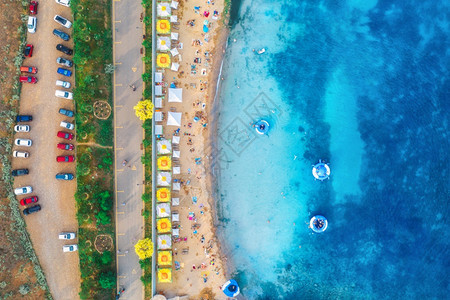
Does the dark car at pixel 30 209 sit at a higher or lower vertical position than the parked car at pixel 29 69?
lower

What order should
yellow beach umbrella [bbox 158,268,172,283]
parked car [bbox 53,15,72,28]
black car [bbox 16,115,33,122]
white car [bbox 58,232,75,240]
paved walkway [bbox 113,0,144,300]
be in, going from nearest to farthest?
parked car [bbox 53,15,72,28], black car [bbox 16,115,33,122], white car [bbox 58,232,75,240], paved walkway [bbox 113,0,144,300], yellow beach umbrella [bbox 158,268,172,283]

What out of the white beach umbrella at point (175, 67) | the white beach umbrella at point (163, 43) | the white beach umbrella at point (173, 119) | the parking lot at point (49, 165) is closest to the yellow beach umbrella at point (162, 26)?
the white beach umbrella at point (163, 43)

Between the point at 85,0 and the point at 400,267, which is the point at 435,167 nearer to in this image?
the point at 400,267

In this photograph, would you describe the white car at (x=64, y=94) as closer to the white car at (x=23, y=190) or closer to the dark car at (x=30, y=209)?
the white car at (x=23, y=190)

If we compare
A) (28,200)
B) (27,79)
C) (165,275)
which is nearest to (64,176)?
(28,200)

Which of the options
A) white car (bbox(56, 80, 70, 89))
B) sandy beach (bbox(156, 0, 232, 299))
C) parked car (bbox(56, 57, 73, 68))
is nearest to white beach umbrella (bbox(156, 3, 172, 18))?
sandy beach (bbox(156, 0, 232, 299))

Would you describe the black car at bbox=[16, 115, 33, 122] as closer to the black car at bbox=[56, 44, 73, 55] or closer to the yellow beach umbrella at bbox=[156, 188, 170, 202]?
the black car at bbox=[56, 44, 73, 55]

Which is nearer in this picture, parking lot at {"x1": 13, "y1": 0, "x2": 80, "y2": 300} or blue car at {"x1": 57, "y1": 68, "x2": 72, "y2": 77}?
blue car at {"x1": 57, "y1": 68, "x2": 72, "y2": 77}

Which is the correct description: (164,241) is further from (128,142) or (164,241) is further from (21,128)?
(21,128)
